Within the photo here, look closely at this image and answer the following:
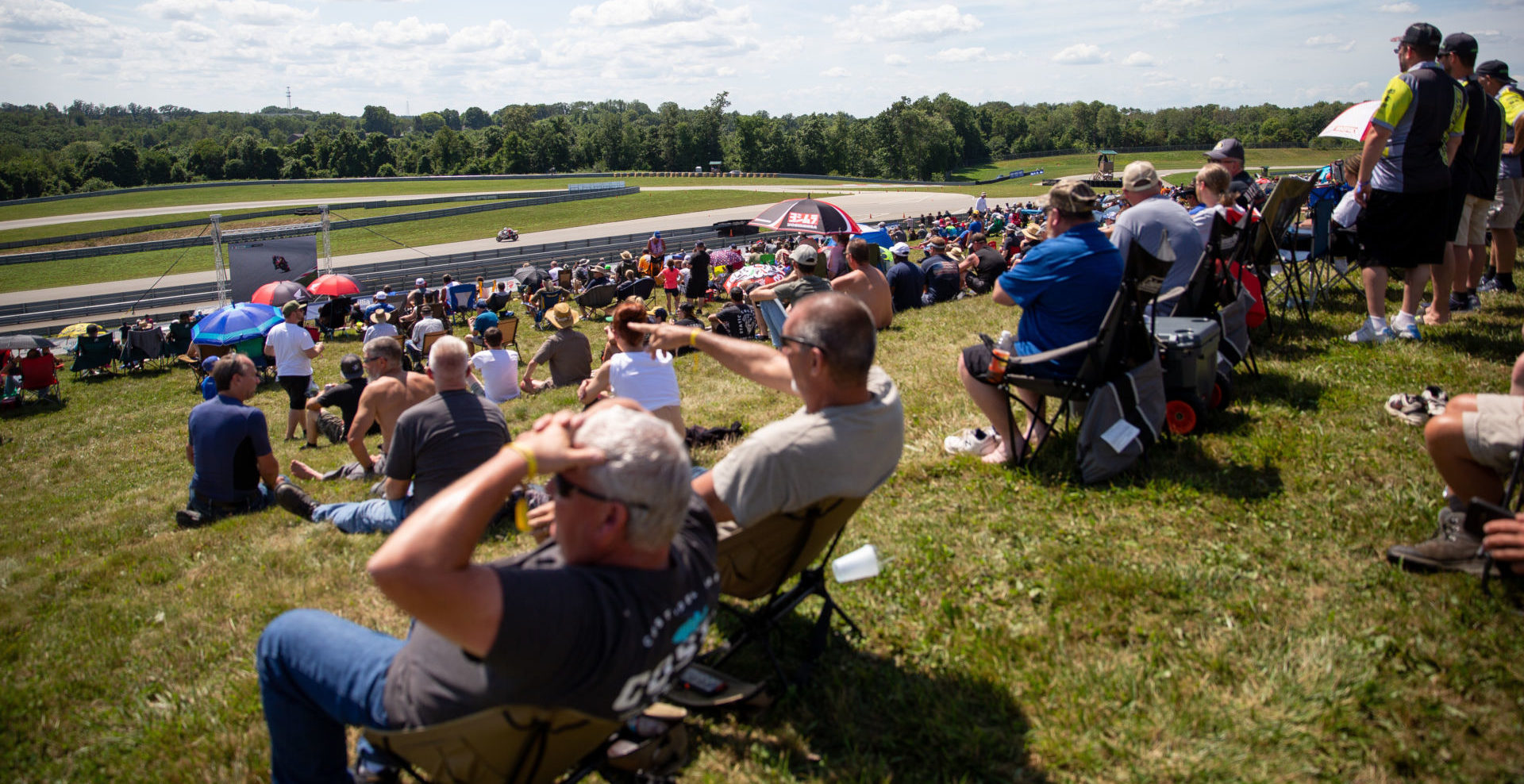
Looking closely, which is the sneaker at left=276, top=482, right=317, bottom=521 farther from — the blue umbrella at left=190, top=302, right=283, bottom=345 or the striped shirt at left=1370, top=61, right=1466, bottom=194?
the blue umbrella at left=190, top=302, right=283, bottom=345

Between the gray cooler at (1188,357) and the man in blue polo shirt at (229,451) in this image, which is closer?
the gray cooler at (1188,357)

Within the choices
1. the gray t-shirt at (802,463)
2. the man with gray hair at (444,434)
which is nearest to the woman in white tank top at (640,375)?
the man with gray hair at (444,434)

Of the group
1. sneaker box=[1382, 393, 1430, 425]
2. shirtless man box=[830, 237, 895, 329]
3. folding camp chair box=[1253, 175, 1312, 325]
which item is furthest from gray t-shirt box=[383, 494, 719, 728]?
shirtless man box=[830, 237, 895, 329]

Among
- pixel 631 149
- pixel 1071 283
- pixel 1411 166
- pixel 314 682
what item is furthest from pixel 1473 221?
pixel 631 149

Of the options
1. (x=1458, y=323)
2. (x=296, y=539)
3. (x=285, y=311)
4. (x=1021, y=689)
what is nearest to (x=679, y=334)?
(x=1021, y=689)

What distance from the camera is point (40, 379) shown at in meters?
16.4

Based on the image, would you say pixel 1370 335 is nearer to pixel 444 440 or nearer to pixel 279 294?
pixel 444 440

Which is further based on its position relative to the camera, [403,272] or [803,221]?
[403,272]

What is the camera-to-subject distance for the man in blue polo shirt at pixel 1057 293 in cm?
444

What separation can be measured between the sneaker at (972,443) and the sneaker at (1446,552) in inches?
81.0

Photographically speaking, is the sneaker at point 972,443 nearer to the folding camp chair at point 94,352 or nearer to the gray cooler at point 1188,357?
the gray cooler at point 1188,357

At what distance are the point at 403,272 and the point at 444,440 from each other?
38753mm

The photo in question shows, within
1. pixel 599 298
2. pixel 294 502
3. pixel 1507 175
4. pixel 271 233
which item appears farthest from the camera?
pixel 271 233

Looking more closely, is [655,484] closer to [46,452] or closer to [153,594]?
[153,594]
